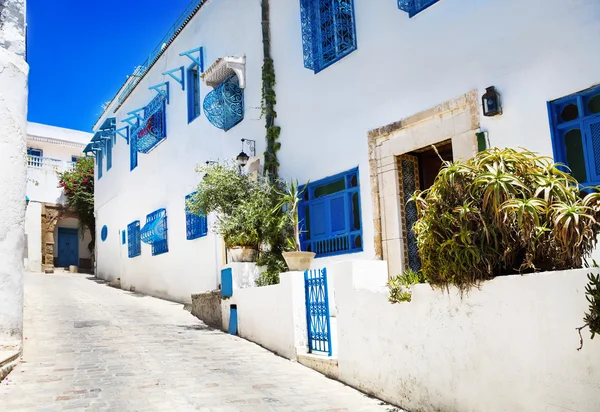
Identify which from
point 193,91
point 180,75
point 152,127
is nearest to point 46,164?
point 152,127

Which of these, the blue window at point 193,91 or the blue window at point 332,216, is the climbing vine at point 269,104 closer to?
the blue window at point 332,216

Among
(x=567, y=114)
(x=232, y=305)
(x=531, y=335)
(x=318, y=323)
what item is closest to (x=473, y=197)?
(x=531, y=335)

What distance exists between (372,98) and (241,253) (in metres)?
3.55

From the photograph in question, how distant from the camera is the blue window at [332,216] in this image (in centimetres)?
896

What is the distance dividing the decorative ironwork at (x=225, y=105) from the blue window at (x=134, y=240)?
720cm

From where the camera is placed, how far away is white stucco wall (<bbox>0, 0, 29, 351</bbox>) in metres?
7.40

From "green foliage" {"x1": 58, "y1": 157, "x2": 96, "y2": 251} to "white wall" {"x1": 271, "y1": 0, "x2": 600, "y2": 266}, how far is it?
1820 cm

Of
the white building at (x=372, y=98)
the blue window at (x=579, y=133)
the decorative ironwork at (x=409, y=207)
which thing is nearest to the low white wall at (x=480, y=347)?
Result: the decorative ironwork at (x=409, y=207)

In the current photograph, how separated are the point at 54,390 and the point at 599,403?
5.18 meters

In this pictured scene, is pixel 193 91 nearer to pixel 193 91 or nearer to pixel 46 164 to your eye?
pixel 193 91

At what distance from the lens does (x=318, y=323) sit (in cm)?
749

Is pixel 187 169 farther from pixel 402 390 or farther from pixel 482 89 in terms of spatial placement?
pixel 402 390

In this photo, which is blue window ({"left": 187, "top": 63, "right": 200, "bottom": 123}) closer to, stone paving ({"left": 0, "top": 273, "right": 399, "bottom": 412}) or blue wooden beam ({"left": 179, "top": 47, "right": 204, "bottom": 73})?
blue wooden beam ({"left": 179, "top": 47, "right": 204, "bottom": 73})

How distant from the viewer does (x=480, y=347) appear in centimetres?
469
